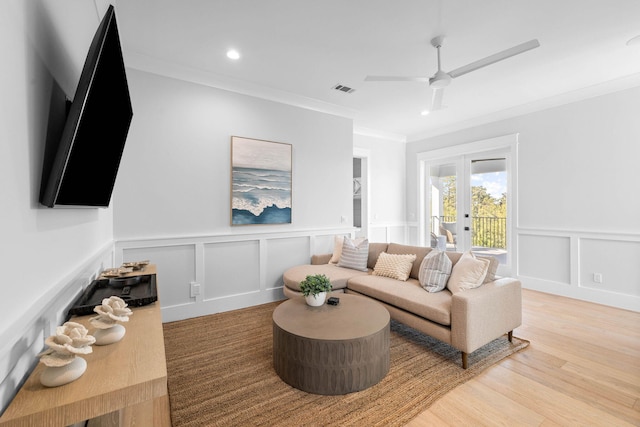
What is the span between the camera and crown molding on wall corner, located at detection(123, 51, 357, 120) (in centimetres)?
297

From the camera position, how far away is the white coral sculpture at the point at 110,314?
937 millimetres

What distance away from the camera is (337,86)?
3688mm

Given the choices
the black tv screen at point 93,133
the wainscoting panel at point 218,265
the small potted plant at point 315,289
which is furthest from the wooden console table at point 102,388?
the wainscoting panel at point 218,265

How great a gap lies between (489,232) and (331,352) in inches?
164

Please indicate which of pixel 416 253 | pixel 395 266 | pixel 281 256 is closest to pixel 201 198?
pixel 281 256

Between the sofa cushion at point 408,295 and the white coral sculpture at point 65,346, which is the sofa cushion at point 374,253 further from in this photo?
the white coral sculpture at point 65,346

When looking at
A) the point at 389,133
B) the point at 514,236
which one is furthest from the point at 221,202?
the point at 514,236

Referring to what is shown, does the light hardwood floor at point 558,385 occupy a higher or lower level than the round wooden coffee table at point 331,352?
lower

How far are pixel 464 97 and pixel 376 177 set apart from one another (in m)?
2.12

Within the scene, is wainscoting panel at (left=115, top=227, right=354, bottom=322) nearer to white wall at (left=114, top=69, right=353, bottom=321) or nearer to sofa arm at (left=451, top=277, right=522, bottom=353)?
white wall at (left=114, top=69, right=353, bottom=321)

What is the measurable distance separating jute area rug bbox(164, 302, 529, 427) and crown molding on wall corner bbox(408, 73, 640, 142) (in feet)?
11.2

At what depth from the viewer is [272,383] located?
2.06 metres

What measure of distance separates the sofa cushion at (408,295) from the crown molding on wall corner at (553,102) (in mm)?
3312

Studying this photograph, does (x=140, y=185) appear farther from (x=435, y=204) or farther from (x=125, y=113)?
(x=435, y=204)
